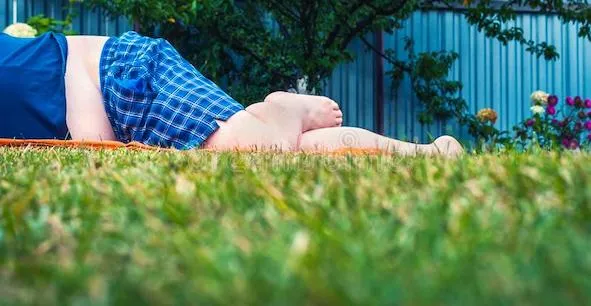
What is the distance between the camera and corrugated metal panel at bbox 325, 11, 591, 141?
6.94 m

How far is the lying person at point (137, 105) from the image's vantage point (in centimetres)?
283

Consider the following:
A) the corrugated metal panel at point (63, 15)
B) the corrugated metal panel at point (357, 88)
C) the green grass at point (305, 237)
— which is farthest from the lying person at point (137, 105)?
the corrugated metal panel at point (357, 88)

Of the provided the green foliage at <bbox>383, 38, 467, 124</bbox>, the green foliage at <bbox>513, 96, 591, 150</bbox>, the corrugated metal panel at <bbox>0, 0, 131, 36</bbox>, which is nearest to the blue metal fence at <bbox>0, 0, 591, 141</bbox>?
the green foliage at <bbox>383, 38, 467, 124</bbox>

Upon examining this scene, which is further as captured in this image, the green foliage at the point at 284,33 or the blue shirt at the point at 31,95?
the green foliage at the point at 284,33

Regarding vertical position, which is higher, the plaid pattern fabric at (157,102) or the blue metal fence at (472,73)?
the blue metal fence at (472,73)

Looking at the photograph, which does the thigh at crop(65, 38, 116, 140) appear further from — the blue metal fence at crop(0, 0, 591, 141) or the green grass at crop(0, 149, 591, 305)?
the blue metal fence at crop(0, 0, 591, 141)

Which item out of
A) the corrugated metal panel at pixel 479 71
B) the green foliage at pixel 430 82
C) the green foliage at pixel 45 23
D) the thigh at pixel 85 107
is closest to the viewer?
the thigh at pixel 85 107

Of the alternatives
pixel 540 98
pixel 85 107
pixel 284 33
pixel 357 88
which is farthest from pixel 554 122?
pixel 85 107

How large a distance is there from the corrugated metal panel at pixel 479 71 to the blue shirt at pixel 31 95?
12.8 ft

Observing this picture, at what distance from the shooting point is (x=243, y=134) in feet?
9.28

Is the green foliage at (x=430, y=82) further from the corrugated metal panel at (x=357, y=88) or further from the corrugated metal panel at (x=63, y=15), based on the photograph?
the corrugated metal panel at (x=63, y=15)

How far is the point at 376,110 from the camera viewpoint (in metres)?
Result: 6.95

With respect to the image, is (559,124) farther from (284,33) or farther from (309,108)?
(309,108)

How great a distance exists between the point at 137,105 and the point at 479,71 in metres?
4.88
